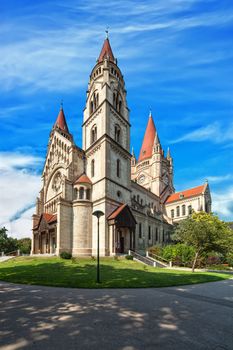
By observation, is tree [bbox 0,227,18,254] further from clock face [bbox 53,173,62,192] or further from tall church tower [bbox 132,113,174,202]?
tall church tower [bbox 132,113,174,202]

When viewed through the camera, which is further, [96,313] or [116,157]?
[116,157]

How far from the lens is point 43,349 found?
4746mm

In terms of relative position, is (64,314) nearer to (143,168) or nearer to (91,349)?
(91,349)

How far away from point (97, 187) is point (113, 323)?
28.5m

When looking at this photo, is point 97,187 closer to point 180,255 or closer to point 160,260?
point 160,260

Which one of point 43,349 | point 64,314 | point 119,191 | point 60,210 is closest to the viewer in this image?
point 43,349

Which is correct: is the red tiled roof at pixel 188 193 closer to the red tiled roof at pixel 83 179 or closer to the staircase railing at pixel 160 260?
the staircase railing at pixel 160 260

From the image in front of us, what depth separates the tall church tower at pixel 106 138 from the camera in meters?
33.7

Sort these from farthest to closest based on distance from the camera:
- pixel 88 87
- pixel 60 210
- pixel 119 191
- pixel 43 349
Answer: pixel 88 87
pixel 119 191
pixel 60 210
pixel 43 349

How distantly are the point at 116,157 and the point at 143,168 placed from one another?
105ft

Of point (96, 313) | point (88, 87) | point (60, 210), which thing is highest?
point (88, 87)

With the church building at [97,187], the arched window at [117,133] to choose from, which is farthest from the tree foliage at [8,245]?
the arched window at [117,133]

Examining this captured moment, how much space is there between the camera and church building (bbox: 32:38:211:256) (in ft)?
109

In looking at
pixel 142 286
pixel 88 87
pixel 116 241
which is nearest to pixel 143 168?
pixel 88 87
